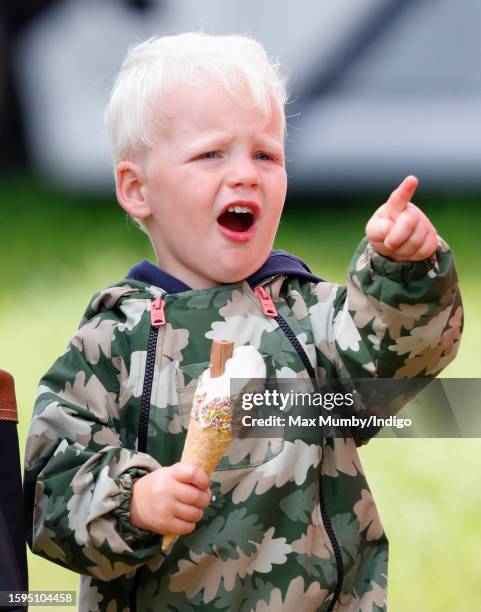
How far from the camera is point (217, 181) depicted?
1.69m

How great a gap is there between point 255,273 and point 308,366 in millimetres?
168

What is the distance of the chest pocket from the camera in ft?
5.32

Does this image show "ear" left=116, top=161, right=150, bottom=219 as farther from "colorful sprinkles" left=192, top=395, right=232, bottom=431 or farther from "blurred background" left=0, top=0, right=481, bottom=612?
"blurred background" left=0, top=0, right=481, bottom=612

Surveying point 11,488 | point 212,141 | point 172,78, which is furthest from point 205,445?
point 172,78

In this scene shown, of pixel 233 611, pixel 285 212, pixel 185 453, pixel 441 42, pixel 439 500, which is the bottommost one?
pixel 233 611

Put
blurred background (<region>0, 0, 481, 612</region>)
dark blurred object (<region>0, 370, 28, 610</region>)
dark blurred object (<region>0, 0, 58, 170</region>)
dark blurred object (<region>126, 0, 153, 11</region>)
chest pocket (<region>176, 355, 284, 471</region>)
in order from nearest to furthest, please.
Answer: dark blurred object (<region>0, 370, 28, 610</region>) < chest pocket (<region>176, 355, 284, 471</region>) < blurred background (<region>0, 0, 481, 612</region>) < dark blurred object (<region>126, 0, 153, 11</region>) < dark blurred object (<region>0, 0, 58, 170</region>)

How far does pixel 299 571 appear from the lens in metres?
1.60

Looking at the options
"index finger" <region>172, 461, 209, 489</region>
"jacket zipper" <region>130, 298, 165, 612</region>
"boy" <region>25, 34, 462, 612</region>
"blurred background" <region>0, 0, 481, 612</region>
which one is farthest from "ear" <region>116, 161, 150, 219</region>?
"blurred background" <region>0, 0, 481, 612</region>

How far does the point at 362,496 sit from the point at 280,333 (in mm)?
254

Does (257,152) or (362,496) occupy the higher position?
(257,152)

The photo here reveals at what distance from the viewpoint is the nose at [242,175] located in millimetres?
1676

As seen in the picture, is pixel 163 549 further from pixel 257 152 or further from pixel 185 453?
pixel 257 152

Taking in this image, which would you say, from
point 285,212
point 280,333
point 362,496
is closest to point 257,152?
point 280,333

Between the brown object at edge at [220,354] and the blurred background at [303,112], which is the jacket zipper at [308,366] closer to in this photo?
the brown object at edge at [220,354]
